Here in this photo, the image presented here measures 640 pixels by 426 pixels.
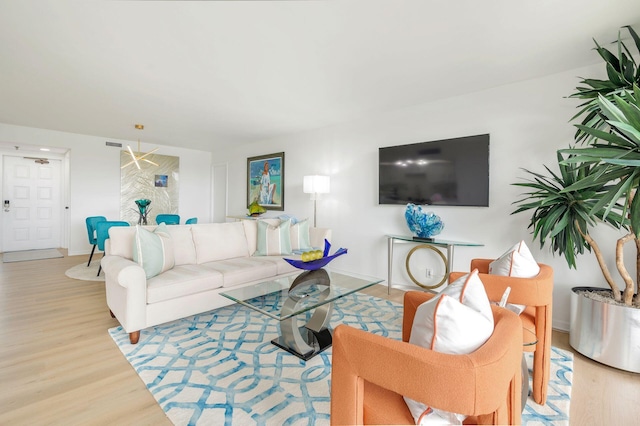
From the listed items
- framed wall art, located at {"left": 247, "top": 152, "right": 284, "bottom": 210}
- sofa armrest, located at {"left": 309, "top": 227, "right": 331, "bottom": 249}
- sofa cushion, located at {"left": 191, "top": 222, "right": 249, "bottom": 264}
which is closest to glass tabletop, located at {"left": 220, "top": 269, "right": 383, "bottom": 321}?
sofa cushion, located at {"left": 191, "top": 222, "right": 249, "bottom": 264}

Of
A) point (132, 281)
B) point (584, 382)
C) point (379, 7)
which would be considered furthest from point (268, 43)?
point (584, 382)

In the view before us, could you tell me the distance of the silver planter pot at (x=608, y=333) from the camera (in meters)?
1.98

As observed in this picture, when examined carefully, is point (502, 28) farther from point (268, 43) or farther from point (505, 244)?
point (505, 244)

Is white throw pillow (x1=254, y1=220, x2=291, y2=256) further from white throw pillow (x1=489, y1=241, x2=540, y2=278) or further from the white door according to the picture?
the white door

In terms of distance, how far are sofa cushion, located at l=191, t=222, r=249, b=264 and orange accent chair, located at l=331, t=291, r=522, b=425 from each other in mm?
2646

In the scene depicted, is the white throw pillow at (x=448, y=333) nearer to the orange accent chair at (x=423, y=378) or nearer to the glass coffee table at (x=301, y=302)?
the orange accent chair at (x=423, y=378)

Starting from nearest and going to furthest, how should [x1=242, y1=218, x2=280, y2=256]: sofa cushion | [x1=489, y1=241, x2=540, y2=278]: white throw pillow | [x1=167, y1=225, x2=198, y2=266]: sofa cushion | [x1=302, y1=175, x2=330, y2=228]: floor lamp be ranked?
[x1=489, y1=241, x2=540, y2=278]: white throw pillow < [x1=167, y1=225, x2=198, y2=266]: sofa cushion < [x1=242, y1=218, x2=280, y2=256]: sofa cushion < [x1=302, y1=175, x2=330, y2=228]: floor lamp

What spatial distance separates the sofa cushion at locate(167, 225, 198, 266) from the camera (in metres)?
3.12

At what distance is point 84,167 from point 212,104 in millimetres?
3921

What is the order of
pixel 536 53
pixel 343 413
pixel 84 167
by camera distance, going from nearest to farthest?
pixel 343 413 < pixel 536 53 < pixel 84 167

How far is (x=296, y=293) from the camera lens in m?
2.27

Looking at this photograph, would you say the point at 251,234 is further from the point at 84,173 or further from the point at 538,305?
the point at 84,173

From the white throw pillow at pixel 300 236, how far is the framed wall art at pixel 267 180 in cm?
174

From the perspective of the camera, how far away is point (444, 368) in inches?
32.2
